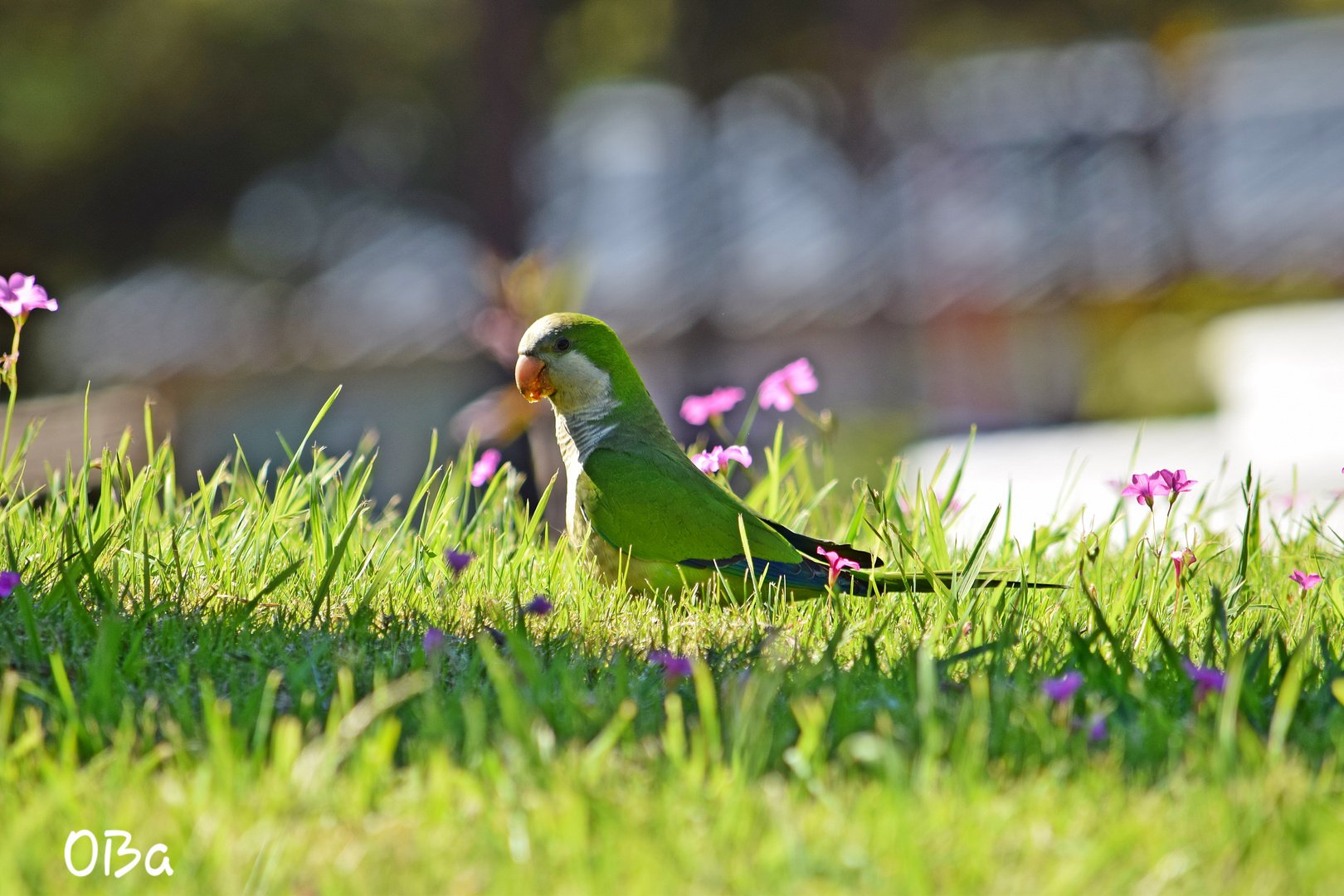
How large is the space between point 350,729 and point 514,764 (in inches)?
9.4

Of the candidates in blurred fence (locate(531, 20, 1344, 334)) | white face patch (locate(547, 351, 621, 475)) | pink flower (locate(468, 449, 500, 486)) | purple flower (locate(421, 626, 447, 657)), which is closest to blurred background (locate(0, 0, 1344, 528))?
blurred fence (locate(531, 20, 1344, 334))

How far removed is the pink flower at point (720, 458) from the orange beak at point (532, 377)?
0.46 m

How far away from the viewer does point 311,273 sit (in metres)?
14.6

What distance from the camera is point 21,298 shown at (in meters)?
2.77

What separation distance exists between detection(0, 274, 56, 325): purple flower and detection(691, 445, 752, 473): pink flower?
1.65 m

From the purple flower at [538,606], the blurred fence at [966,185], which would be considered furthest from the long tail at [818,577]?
the blurred fence at [966,185]

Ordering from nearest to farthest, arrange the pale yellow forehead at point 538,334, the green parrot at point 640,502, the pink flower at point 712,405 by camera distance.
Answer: the green parrot at point 640,502, the pale yellow forehead at point 538,334, the pink flower at point 712,405

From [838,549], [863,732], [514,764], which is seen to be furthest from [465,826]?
[838,549]

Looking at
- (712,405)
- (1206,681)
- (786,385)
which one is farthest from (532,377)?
(1206,681)

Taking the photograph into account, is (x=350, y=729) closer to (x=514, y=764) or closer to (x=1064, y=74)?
(x=514, y=764)

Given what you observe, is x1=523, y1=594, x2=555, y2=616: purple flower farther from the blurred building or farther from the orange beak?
the blurred building

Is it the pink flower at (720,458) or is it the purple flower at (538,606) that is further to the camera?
the pink flower at (720,458)

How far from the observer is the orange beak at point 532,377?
10.4 feet

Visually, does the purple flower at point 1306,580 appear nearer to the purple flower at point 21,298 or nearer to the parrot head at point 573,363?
the parrot head at point 573,363
